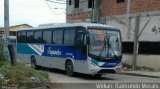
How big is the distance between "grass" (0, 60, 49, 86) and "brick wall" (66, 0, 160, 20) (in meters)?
13.1

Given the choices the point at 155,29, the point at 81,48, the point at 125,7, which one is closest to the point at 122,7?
the point at 125,7

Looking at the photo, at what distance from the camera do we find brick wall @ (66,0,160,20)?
85.8 feet

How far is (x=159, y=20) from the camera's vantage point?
25516 mm

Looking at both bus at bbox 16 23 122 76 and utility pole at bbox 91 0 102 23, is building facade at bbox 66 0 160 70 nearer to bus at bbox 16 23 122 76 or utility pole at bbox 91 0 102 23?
utility pole at bbox 91 0 102 23

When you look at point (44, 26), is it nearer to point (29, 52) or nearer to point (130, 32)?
point (29, 52)

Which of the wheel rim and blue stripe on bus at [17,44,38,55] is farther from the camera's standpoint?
blue stripe on bus at [17,44,38,55]

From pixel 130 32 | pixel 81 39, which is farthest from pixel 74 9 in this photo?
pixel 81 39

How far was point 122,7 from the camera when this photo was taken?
2914cm

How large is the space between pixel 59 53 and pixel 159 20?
7391 mm

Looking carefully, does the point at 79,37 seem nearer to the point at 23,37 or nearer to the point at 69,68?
the point at 69,68

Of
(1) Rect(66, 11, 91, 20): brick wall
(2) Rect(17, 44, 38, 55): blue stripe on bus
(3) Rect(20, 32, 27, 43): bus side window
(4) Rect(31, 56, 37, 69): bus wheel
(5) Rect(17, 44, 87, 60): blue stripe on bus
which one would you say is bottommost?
(4) Rect(31, 56, 37, 69): bus wheel

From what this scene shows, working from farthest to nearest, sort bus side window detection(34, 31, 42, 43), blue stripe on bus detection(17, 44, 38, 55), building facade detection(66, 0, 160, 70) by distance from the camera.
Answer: blue stripe on bus detection(17, 44, 38, 55) < building facade detection(66, 0, 160, 70) < bus side window detection(34, 31, 42, 43)

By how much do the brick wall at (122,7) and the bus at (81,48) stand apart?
6684 millimetres

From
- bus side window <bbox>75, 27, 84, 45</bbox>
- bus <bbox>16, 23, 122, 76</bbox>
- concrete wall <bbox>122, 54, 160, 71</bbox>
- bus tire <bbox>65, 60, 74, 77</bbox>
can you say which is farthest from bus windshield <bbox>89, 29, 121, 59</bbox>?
concrete wall <bbox>122, 54, 160, 71</bbox>
